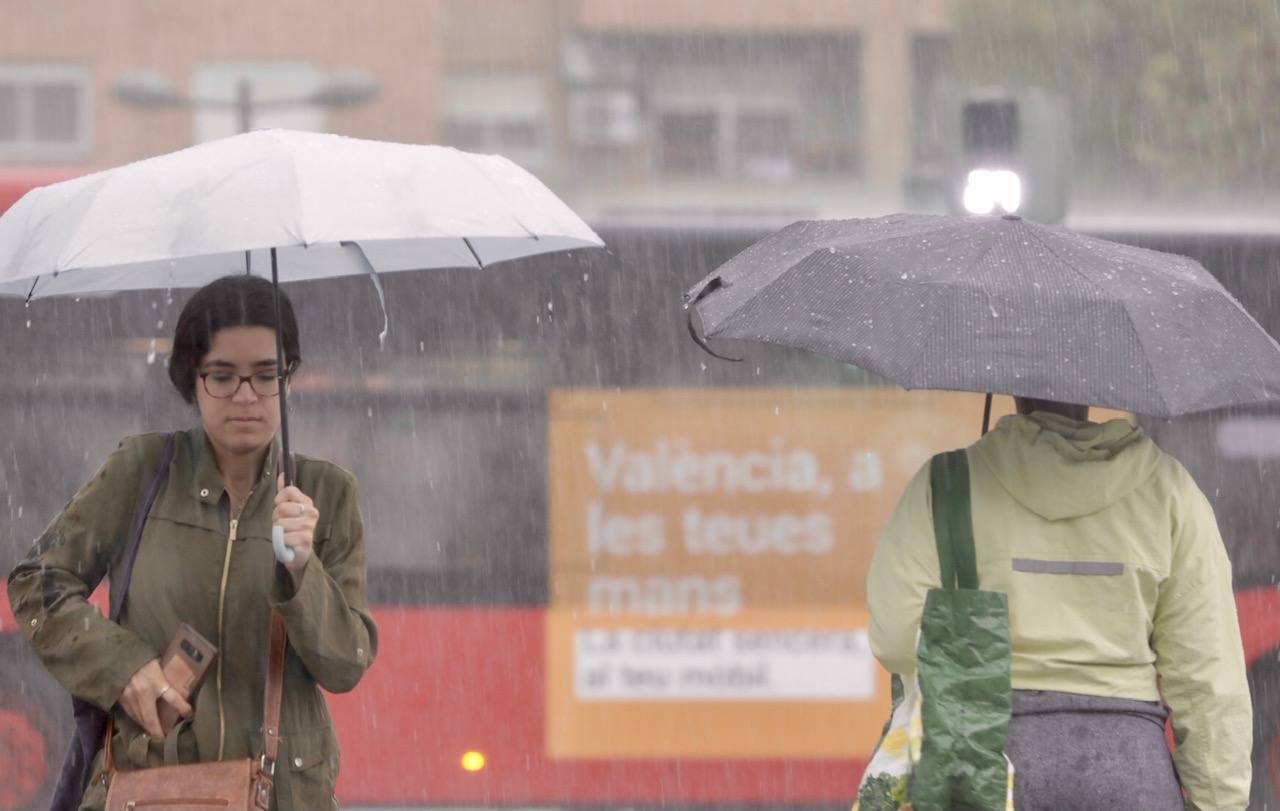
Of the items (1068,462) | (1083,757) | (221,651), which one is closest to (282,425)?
(221,651)

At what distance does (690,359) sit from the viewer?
7.13 m

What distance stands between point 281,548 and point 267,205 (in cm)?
51

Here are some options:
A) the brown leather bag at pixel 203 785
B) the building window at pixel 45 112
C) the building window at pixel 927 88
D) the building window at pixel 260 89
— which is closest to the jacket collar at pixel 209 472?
the brown leather bag at pixel 203 785

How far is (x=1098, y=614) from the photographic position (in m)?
2.82

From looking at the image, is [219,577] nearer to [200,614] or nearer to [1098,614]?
[200,614]

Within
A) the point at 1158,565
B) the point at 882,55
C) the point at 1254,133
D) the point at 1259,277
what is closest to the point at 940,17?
the point at 882,55

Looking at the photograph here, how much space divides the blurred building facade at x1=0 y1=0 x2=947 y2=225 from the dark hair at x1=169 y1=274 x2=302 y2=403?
2100 centimetres

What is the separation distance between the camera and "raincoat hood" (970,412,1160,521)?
283 cm

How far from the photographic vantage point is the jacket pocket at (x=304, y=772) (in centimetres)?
275

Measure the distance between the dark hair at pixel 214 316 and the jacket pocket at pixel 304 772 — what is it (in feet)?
1.99

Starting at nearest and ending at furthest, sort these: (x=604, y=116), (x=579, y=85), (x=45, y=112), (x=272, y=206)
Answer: (x=272, y=206), (x=604, y=116), (x=579, y=85), (x=45, y=112)

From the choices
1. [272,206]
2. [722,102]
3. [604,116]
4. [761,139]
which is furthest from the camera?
[722,102]

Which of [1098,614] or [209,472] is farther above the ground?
[209,472]

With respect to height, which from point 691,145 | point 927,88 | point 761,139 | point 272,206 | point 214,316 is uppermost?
point 927,88
